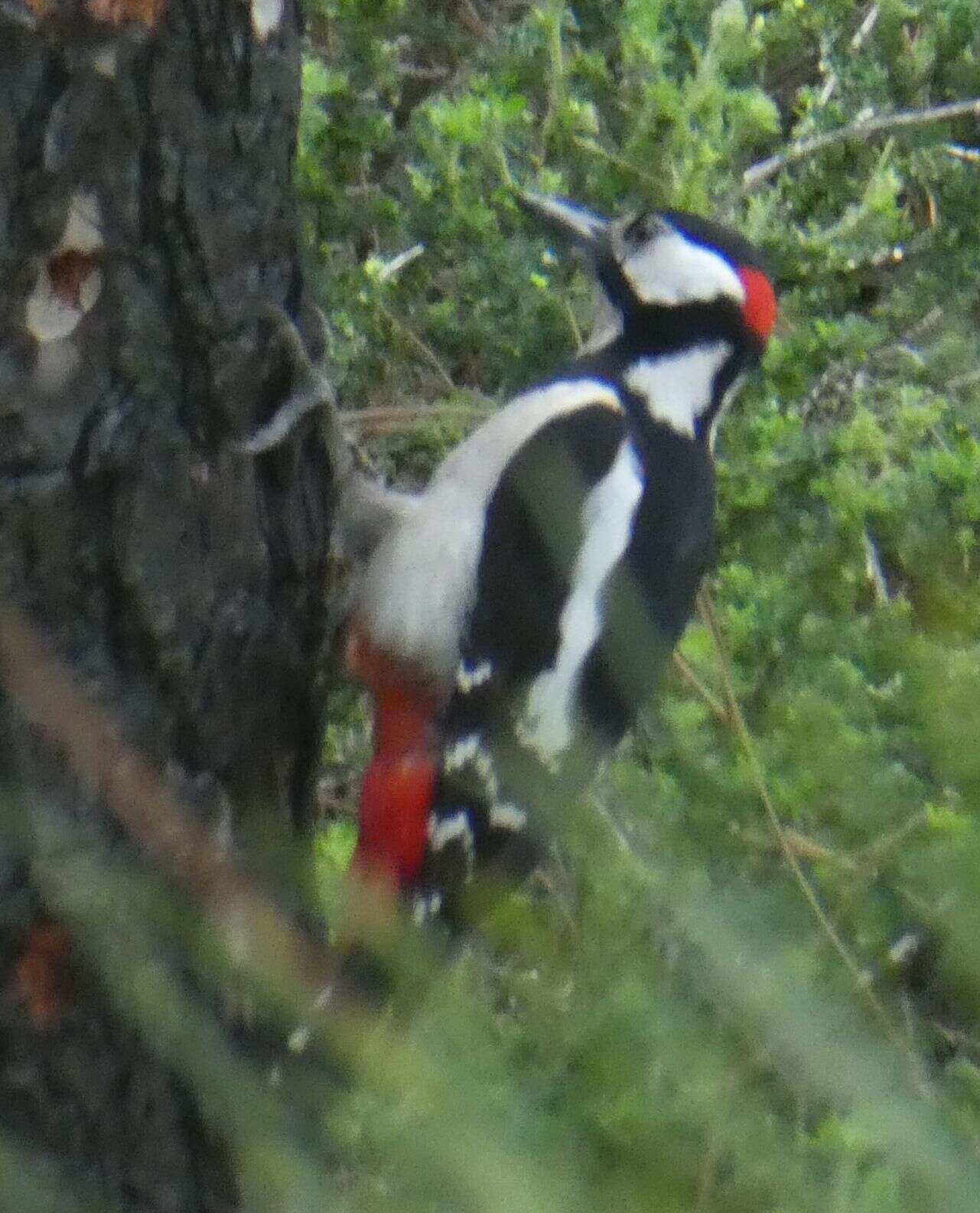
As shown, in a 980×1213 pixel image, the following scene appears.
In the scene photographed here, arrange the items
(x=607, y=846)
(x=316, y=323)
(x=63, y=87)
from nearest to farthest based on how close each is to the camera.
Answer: (x=607, y=846), (x=63, y=87), (x=316, y=323)

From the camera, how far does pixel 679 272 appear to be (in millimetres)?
1975

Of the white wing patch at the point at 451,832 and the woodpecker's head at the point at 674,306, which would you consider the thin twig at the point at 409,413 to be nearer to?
the woodpecker's head at the point at 674,306

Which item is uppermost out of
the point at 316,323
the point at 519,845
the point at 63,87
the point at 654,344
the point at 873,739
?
the point at 873,739

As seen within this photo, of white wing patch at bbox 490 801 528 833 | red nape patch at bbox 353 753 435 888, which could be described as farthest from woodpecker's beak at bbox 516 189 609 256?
white wing patch at bbox 490 801 528 833

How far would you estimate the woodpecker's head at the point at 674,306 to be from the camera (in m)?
1.84

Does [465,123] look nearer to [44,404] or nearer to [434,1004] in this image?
[44,404]

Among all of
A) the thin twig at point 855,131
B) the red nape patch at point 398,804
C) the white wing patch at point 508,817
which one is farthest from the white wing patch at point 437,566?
the white wing patch at point 508,817

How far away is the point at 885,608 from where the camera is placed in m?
0.49

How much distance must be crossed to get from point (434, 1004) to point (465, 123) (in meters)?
1.27

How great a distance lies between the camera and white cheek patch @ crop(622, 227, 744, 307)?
6.23 ft

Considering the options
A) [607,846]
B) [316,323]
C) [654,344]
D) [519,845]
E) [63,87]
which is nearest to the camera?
[607,846]

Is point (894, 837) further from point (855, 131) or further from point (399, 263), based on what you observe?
point (855, 131)

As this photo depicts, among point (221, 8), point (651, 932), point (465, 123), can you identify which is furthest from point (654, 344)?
point (651, 932)

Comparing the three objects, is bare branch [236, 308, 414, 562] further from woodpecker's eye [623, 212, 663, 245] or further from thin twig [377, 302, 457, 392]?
woodpecker's eye [623, 212, 663, 245]
